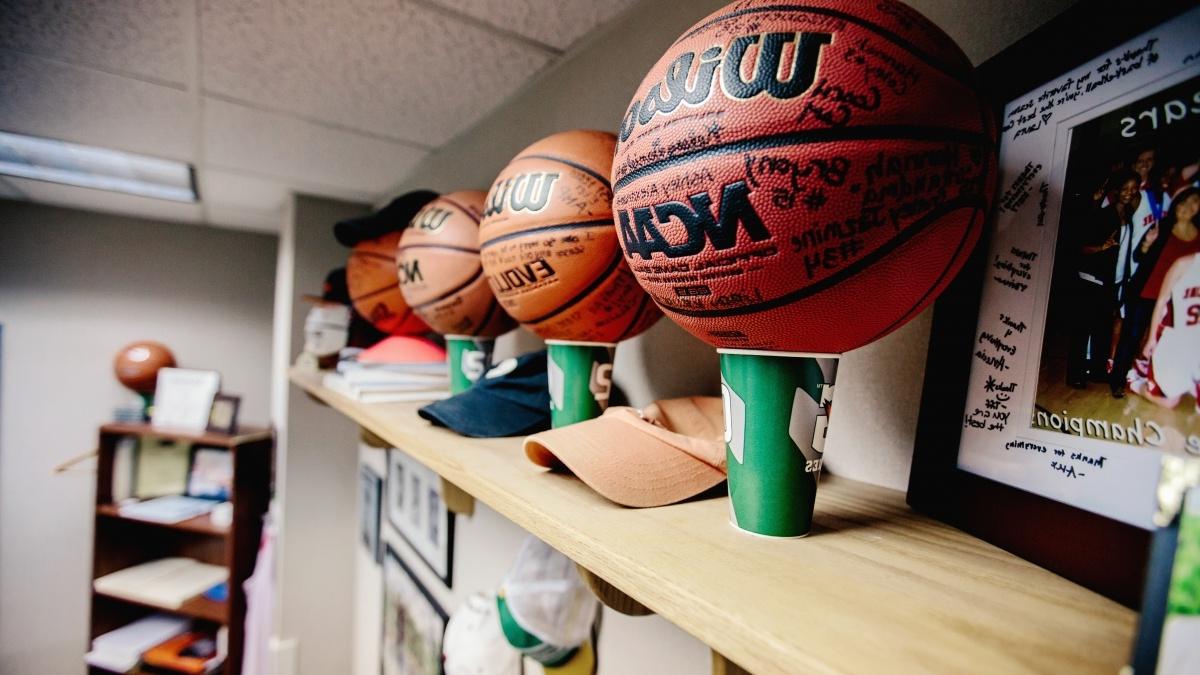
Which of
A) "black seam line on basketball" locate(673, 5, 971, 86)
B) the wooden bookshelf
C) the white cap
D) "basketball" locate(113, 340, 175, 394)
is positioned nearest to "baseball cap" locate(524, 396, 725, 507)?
"black seam line on basketball" locate(673, 5, 971, 86)

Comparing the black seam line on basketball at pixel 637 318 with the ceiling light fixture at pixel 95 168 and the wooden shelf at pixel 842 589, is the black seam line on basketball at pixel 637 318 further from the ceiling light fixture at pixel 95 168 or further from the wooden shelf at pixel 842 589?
the ceiling light fixture at pixel 95 168

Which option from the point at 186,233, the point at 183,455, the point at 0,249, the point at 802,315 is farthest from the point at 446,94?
the point at 0,249

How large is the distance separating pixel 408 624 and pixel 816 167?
1962 mm

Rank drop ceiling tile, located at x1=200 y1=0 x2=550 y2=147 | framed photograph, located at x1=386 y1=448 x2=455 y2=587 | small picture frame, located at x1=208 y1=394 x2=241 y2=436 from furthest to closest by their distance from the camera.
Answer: small picture frame, located at x1=208 y1=394 x2=241 y2=436 < framed photograph, located at x1=386 y1=448 x2=455 y2=587 < drop ceiling tile, located at x1=200 y1=0 x2=550 y2=147

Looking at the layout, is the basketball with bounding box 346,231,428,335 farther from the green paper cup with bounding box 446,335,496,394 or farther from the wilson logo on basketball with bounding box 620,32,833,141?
the wilson logo on basketball with bounding box 620,32,833,141

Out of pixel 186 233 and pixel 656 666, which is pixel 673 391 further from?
pixel 186 233

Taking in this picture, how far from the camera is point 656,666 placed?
2.55 feet

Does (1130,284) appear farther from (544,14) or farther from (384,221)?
(384,221)

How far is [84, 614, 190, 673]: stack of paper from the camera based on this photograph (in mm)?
2613

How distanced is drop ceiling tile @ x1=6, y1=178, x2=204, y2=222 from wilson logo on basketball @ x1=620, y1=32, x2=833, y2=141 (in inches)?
137

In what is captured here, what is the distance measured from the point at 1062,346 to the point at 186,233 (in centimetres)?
457

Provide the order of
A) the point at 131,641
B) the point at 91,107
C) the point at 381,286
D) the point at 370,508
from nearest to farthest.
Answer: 1. the point at 381,286
2. the point at 91,107
3. the point at 370,508
4. the point at 131,641

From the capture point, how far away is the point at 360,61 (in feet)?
3.77

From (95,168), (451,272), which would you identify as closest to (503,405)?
(451,272)
